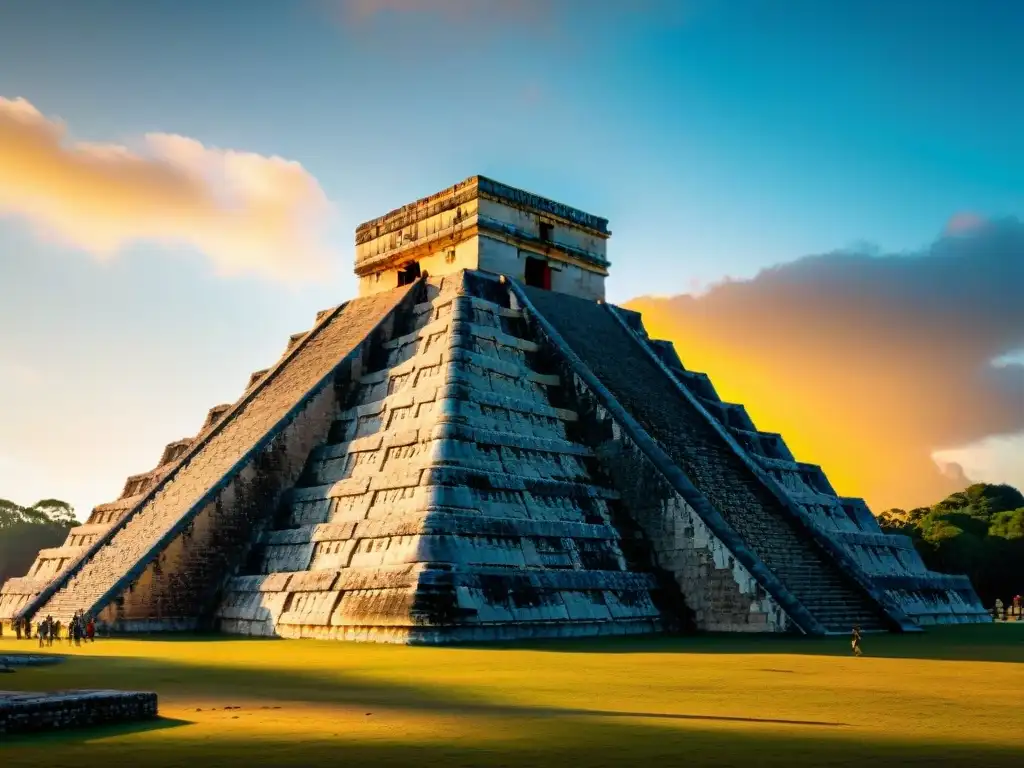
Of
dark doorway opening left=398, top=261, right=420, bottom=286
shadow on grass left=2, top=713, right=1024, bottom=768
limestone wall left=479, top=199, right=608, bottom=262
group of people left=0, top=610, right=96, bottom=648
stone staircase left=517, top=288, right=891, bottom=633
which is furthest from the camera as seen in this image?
dark doorway opening left=398, top=261, right=420, bottom=286

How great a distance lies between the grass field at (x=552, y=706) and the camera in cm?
749

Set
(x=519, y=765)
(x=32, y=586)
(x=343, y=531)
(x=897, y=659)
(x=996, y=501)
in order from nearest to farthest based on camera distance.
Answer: (x=519, y=765) → (x=897, y=659) → (x=343, y=531) → (x=32, y=586) → (x=996, y=501)

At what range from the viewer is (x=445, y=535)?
19.2m

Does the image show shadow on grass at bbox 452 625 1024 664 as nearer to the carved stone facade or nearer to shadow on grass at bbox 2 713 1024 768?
shadow on grass at bbox 2 713 1024 768

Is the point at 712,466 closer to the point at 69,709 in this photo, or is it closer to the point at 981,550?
the point at 69,709

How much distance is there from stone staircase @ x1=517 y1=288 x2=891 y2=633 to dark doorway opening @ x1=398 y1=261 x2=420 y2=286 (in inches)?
153

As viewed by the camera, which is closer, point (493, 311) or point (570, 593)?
point (570, 593)

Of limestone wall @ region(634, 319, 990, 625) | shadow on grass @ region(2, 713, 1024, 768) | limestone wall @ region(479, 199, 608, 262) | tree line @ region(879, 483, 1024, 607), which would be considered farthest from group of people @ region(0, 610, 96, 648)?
tree line @ region(879, 483, 1024, 607)

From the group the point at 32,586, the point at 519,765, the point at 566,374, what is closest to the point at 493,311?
the point at 566,374

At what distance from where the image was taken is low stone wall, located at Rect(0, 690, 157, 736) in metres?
8.27

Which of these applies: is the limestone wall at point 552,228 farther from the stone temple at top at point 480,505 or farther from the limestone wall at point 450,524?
the limestone wall at point 450,524

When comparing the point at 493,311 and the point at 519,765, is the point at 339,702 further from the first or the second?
the point at 493,311

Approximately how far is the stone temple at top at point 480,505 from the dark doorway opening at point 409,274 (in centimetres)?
95

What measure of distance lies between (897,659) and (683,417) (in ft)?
38.0
